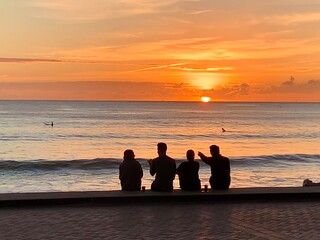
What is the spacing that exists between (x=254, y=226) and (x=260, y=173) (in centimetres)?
2186

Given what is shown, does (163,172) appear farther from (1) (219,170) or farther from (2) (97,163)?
(2) (97,163)

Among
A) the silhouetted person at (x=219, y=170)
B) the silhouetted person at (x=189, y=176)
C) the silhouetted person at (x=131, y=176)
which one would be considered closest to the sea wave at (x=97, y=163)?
the silhouetted person at (x=131, y=176)

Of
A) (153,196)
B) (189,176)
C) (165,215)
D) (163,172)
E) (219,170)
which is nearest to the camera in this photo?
(165,215)

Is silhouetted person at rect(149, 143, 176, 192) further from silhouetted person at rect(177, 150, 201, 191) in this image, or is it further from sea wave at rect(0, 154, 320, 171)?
sea wave at rect(0, 154, 320, 171)

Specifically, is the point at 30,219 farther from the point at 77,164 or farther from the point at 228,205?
the point at 77,164

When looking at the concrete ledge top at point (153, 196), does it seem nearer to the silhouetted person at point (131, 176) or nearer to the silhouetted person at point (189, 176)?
the silhouetted person at point (189, 176)

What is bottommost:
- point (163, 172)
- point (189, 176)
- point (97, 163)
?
point (189, 176)

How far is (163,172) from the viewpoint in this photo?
1284 centimetres

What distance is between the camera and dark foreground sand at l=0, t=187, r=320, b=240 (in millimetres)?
9086

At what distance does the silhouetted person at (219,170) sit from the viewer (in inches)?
516

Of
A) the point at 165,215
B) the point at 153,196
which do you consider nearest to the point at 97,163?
the point at 153,196

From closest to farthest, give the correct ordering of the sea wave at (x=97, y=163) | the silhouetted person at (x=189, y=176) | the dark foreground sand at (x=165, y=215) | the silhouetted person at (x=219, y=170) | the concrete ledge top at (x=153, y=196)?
the dark foreground sand at (x=165, y=215), the concrete ledge top at (x=153, y=196), the silhouetted person at (x=189, y=176), the silhouetted person at (x=219, y=170), the sea wave at (x=97, y=163)

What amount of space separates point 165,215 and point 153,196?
1513mm

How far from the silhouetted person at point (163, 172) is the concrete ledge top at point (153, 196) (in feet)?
0.71
